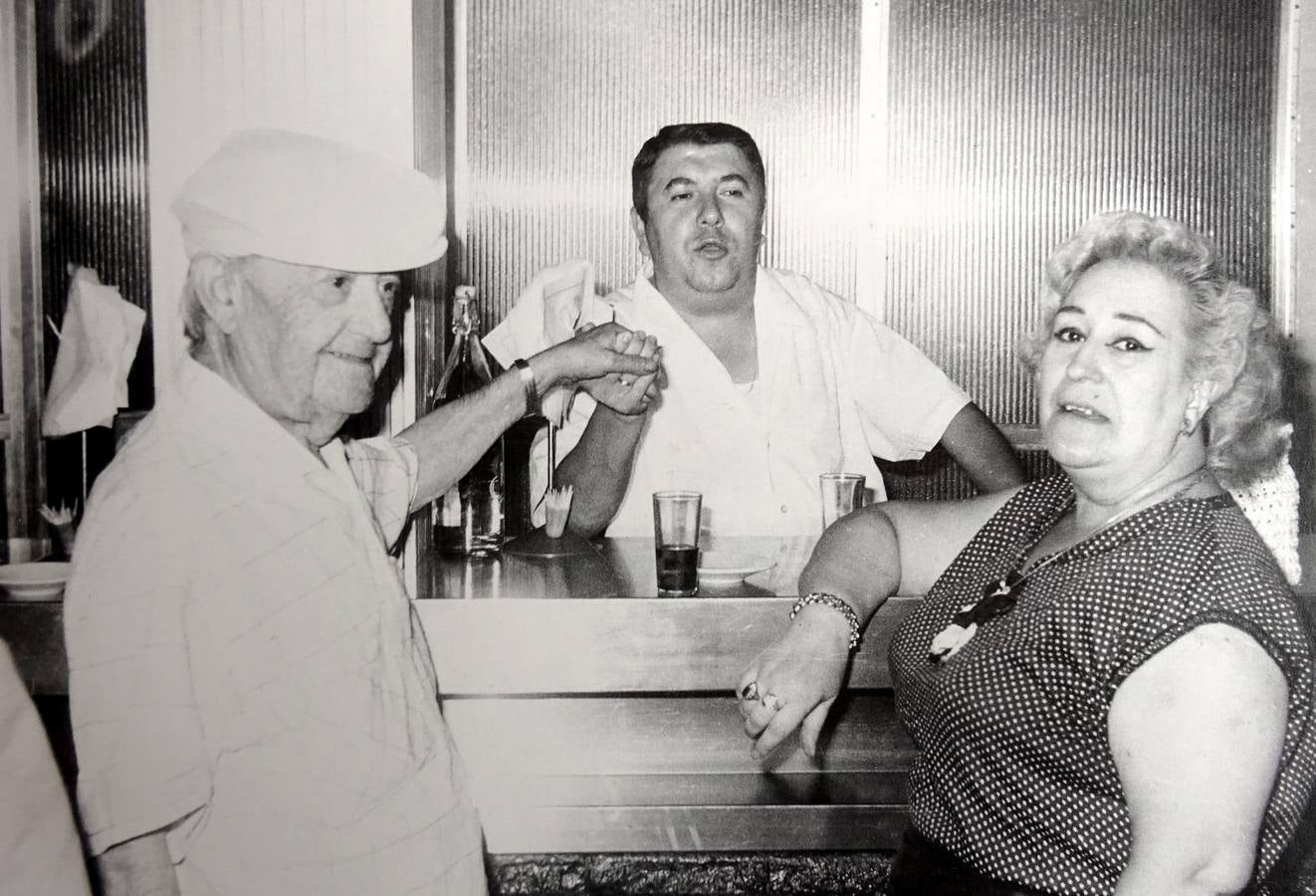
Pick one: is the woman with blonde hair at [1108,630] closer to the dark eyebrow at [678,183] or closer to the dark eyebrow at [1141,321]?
the dark eyebrow at [1141,321]

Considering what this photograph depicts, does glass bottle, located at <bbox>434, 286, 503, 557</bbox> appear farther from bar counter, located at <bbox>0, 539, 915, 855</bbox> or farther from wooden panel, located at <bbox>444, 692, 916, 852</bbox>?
wooden panel, located at <bbox>444, 692, 916, 852</bbox>

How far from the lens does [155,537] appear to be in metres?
0.67

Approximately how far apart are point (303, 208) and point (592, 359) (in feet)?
1.22

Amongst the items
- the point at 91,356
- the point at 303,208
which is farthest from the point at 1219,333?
the point at 91,356

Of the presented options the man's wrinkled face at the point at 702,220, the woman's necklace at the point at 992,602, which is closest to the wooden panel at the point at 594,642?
the woman's necklace at the point at 992,602

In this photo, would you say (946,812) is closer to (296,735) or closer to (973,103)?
(296,735)

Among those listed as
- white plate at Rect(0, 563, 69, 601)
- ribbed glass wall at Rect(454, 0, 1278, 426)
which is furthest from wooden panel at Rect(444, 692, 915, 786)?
ribbed glass wall at Rect(454, 0, 1278, 426)

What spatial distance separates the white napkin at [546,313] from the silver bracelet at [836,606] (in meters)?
0.65

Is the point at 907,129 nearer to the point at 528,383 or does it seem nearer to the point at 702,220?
the point at 702,220

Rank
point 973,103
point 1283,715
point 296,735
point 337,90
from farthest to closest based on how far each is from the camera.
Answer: point 973,103 → point 337,90 → point 296,735 → point 1283,715

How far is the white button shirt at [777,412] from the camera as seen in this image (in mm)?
1417

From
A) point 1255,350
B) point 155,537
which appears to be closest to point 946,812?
point 1255,350

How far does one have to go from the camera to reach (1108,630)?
68 centimetres

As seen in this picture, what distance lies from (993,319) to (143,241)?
4.46 ft
